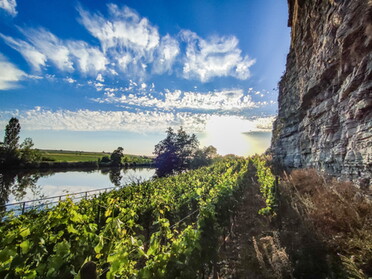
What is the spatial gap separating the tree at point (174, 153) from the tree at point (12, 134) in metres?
43.0

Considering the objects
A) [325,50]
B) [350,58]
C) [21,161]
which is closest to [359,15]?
[350,58]

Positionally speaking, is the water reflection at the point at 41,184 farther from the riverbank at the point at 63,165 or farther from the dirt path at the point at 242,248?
the riverbank at the point at 63,165

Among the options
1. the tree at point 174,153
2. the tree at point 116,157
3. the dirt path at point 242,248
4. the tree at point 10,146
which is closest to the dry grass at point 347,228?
the dirt path at point 242,248

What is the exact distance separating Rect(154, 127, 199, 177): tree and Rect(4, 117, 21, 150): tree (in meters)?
43.0

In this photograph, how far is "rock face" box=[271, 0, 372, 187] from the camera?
709 cm

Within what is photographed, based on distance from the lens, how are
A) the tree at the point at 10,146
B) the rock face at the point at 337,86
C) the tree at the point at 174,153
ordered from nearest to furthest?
the rock face at the point at 337,86, the tree at the point at 174,153, the tree at the point at 10,146

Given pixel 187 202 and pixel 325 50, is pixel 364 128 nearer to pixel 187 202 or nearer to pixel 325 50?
pixel 325 50

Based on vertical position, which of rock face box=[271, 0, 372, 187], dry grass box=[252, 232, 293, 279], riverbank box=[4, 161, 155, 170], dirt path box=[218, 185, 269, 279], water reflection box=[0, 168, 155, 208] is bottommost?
water reflection box=[0, 168, 155, 208]

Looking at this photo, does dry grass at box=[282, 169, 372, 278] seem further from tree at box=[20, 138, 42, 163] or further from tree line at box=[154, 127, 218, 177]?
tree at box=[20, 138, 42, 163]

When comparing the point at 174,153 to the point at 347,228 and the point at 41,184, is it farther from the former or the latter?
the point at 347,228

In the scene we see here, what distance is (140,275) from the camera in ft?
7.63

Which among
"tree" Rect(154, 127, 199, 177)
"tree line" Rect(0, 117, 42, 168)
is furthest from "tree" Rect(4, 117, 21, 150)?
"tree" Rect(154, 127, 199, 177)

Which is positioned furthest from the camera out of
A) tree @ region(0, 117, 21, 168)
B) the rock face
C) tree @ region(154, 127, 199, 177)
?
tree @ region(0, 117, 21, 168)

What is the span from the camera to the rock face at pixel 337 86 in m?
7.09
